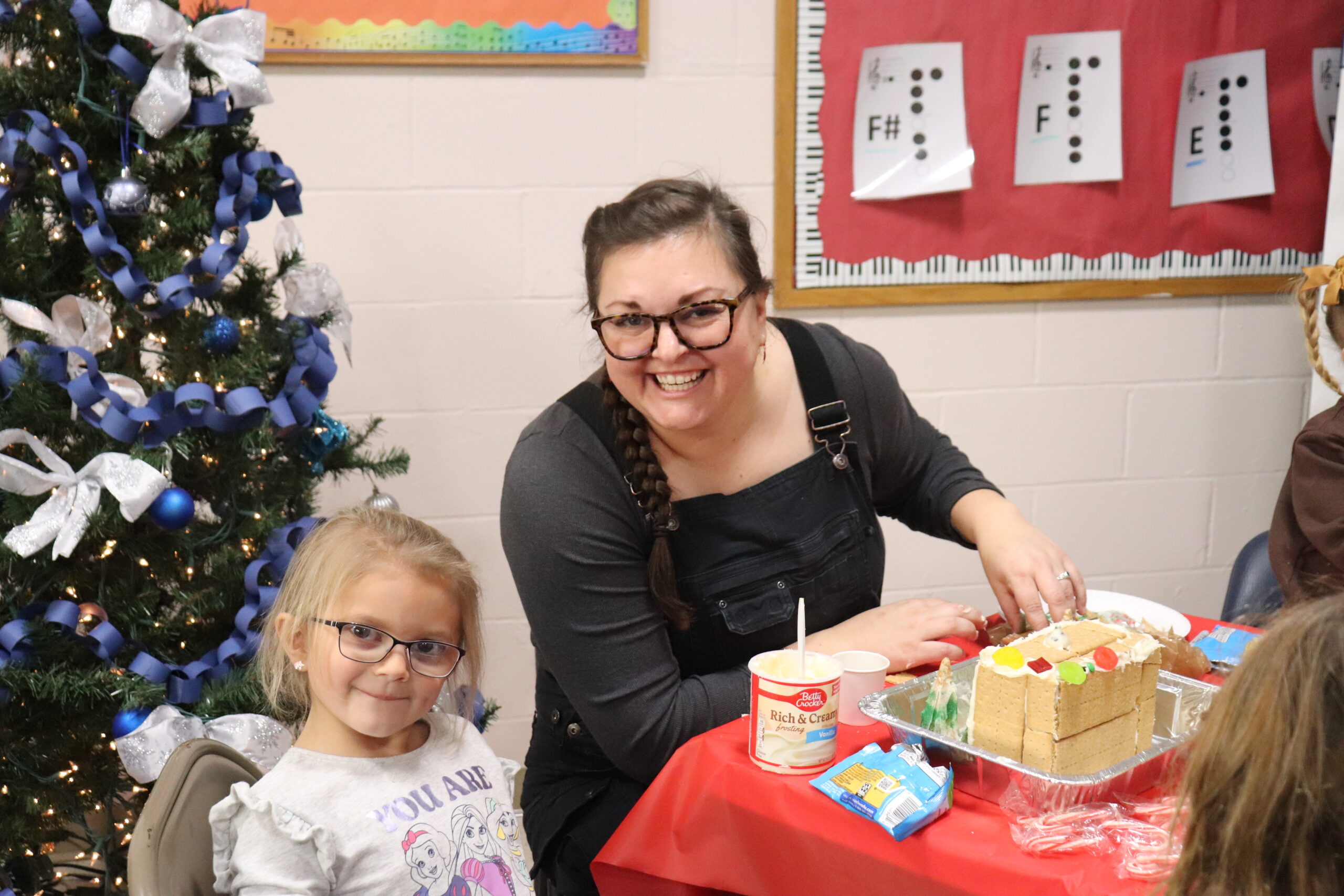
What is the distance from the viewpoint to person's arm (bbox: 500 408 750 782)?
1.40m

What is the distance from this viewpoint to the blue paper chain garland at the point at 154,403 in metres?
1.62

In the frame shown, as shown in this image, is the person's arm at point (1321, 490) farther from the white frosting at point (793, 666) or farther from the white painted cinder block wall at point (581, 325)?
the white frosting at point (793, 666)

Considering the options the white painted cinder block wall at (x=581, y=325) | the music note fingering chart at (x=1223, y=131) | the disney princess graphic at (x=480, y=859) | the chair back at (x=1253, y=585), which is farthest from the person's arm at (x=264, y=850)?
the music note fingering chart at (x=1223, y=131)

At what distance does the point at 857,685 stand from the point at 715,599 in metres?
0.30

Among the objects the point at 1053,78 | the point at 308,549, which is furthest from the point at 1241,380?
the point at 308,549

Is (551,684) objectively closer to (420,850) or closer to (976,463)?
(420,850)

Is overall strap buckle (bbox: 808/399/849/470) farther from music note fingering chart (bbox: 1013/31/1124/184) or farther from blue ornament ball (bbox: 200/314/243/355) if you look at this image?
music note fingering chart (bbox: 1013/31/1124/184)

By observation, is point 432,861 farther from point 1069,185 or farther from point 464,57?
point 1069,185

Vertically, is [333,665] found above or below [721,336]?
below

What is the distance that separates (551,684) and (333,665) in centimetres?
43

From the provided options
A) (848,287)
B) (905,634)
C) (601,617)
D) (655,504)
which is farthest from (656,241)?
(848,287)

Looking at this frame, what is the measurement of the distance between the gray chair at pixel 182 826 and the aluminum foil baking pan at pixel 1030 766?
0.70m

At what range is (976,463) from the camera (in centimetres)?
275

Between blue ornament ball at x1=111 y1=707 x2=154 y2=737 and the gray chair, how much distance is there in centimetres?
50
